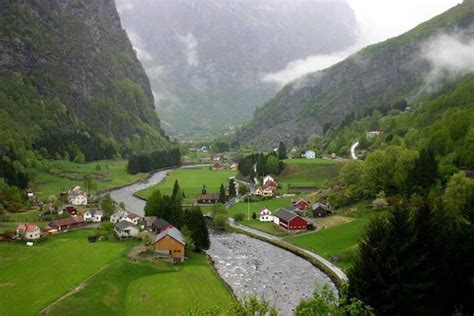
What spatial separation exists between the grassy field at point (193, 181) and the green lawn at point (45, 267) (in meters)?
A: 59.1

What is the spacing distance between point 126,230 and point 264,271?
2871cm

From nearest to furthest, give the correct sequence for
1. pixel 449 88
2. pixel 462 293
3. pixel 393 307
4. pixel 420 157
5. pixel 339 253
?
1. pixel 393 307
2. pixel 462 293
3. pixel 339 253
4. pixel 420 157
5. pixel 449 88

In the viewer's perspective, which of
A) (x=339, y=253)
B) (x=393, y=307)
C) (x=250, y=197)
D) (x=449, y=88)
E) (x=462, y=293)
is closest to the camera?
(x=393, y=307)

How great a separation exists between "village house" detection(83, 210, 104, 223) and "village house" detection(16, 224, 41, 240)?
18.4 m

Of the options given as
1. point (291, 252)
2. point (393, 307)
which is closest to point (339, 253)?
point (291, 252)

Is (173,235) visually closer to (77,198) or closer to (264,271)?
(264,271)

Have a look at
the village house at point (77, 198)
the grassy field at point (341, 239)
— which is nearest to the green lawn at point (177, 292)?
the grassy field at point (341, 239)

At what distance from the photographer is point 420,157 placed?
87.2m

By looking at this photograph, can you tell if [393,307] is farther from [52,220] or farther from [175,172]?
[175,172]

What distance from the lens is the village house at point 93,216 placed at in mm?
102312

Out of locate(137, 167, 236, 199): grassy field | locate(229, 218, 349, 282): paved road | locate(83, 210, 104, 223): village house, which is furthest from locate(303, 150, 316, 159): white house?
locate(83, 210, 104, 223): village house

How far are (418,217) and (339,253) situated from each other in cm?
3478

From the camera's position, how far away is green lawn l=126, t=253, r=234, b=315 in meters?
53.8

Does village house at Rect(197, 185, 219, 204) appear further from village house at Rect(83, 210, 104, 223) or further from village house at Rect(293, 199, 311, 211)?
village house at Rect(83, 210, 104, 223)
